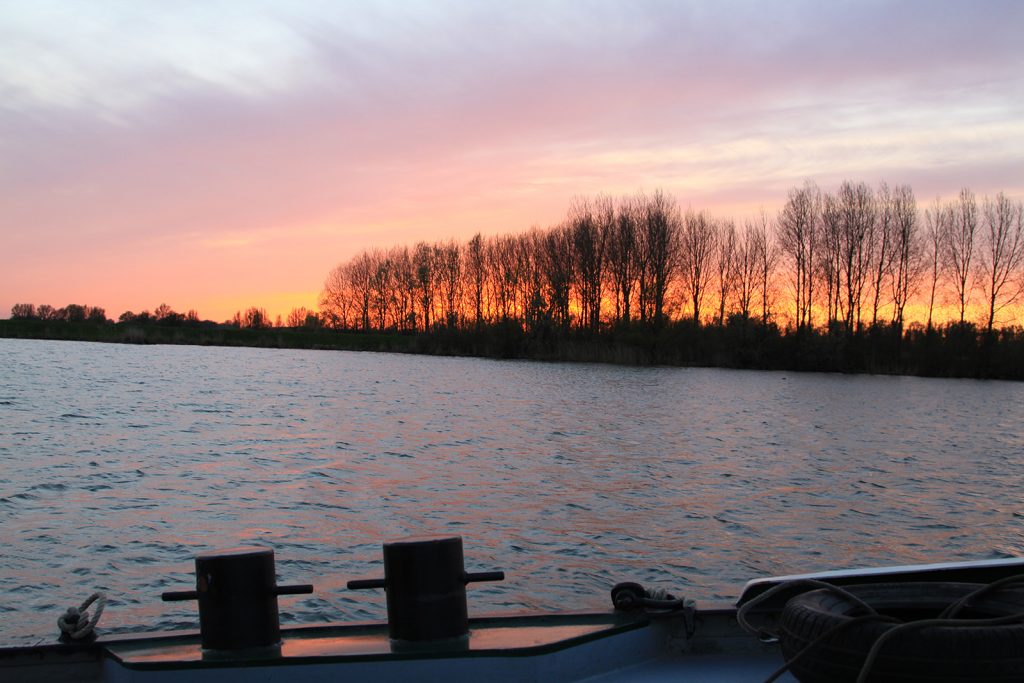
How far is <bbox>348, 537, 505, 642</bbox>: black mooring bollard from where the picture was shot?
4.09 metres

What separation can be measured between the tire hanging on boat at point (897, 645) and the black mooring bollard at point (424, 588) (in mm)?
1466

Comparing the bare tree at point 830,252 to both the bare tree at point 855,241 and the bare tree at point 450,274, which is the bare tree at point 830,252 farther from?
the bare tree at point 450,274

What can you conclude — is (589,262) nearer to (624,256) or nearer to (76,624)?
(624,256)

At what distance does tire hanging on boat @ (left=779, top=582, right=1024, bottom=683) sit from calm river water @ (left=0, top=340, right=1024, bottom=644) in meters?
1.51

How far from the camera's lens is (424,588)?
4102 millimetres

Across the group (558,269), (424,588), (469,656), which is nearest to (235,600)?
(424,588)

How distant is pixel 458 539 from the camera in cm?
429

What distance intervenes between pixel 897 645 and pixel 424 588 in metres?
2.09

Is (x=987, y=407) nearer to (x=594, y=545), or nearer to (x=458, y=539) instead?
(x=594, y=545)

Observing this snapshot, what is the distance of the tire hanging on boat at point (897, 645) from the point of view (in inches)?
112

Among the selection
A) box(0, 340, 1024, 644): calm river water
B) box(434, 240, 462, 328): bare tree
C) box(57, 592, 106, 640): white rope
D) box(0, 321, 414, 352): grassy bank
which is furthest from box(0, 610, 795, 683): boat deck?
box(434, 240, 462, 328): bare tree

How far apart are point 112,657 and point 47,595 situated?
5.61 metres

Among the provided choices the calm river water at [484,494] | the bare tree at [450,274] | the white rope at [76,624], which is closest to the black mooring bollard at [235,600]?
the white rope at [76,624]

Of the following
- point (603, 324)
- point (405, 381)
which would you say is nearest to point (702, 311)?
point (603, 324)
